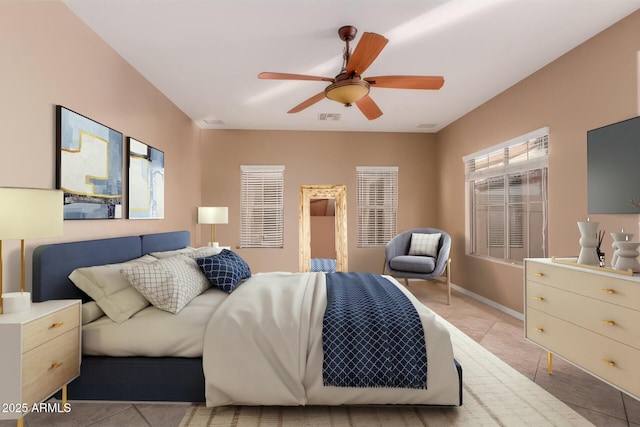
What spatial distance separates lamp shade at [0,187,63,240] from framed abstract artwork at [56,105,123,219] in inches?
27.4

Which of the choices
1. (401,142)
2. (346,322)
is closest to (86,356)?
(346,322)

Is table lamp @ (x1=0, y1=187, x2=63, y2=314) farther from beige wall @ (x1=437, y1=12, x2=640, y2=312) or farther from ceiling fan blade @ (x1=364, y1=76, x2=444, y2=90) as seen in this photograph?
beige wall @ (x1=437, y1=12, x2=640, y2=312)

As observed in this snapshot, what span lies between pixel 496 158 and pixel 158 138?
4.53 meters

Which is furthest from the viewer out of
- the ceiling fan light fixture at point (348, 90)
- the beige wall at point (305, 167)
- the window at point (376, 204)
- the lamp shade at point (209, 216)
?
the window at point (376, 204)

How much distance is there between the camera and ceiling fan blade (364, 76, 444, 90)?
8.13ft

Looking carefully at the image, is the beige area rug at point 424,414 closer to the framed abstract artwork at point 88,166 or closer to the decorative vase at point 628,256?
the decorative vase at point 628,256

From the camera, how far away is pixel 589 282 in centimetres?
214

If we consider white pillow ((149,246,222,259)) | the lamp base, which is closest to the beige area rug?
the lamp base

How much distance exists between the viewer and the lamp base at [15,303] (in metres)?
1.74

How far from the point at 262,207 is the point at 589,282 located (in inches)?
188

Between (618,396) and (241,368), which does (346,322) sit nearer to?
(241,368)

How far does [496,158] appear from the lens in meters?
4.51

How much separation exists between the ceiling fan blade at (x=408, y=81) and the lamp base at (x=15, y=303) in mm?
2618

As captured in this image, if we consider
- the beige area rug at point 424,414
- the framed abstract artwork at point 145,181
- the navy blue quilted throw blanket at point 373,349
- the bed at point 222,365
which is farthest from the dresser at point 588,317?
the framed abstract artwork at point 145,181
